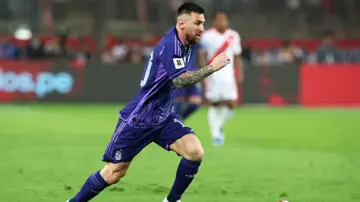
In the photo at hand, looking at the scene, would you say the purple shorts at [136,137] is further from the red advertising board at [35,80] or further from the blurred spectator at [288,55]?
the blurred spectator at [288,55]

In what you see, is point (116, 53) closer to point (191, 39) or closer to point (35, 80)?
point (35, 80)

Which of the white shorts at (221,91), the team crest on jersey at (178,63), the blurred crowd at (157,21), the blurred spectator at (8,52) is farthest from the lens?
the blurred crowd at (157,21)

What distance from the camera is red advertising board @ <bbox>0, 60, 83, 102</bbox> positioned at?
29344 millimetres

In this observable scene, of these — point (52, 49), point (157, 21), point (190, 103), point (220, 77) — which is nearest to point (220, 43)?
point (220, 77)

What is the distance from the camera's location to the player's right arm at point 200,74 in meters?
8.56

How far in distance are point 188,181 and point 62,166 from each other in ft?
14.7

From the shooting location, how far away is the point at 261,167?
1344 centimetres

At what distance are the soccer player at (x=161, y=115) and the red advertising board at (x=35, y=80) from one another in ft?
67.2

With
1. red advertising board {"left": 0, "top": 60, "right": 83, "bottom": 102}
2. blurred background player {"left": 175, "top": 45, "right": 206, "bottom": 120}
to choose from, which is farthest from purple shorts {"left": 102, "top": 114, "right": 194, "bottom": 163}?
red advertising board {"left": 0, "top": 60, "right": 83, "bottom": 102}

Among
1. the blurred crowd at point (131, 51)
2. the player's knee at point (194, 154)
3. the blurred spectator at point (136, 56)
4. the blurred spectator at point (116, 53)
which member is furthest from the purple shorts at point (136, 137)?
the blurred spectator at point (116, 53)

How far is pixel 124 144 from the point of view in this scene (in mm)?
8875

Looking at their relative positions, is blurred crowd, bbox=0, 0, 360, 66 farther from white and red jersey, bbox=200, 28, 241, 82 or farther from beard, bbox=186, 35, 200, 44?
beard, bbox=186, 35, 200, 44

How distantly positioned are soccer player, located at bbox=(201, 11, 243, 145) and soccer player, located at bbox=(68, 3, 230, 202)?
795cm

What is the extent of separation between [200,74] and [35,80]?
21343 millimetres
